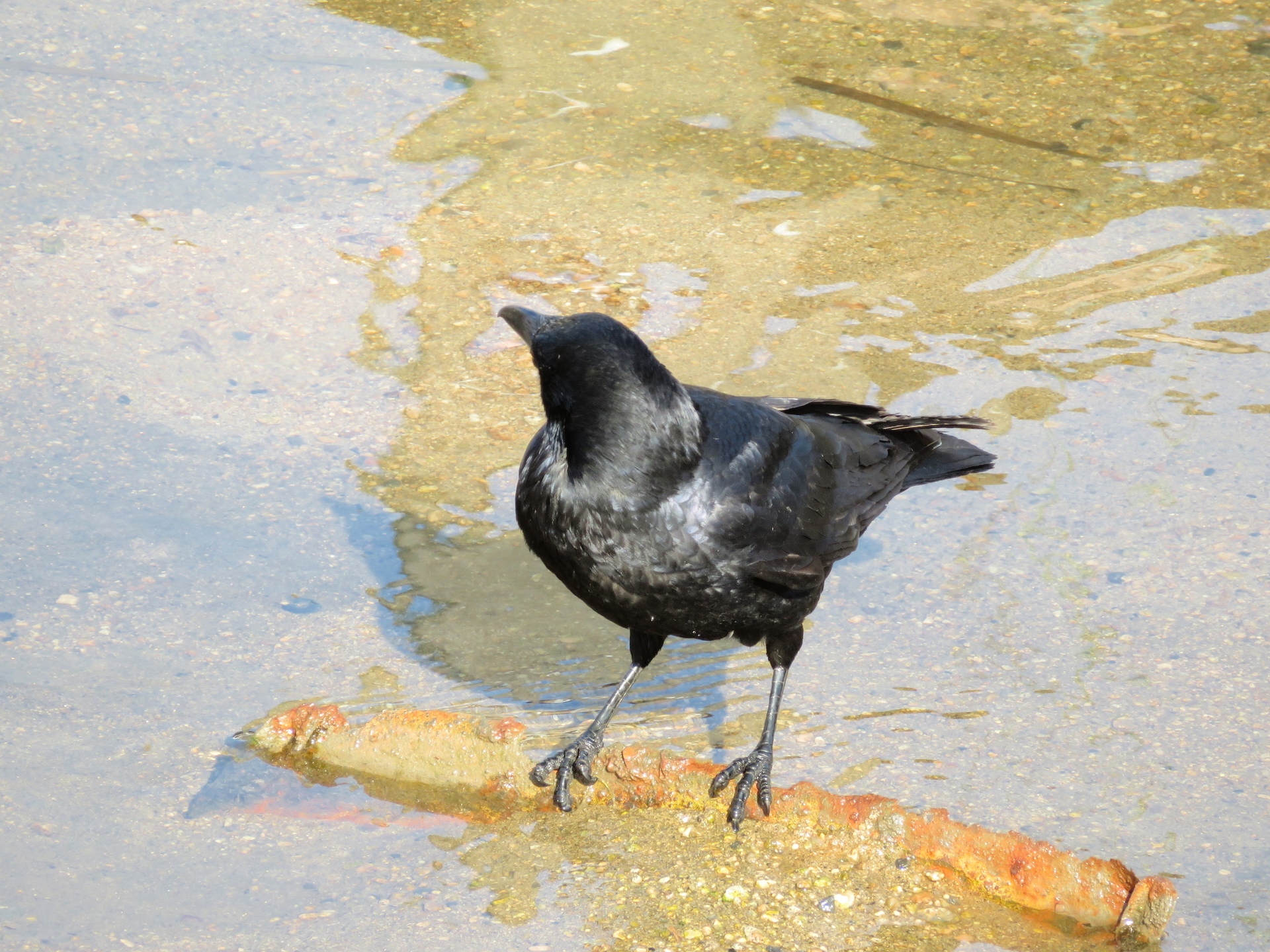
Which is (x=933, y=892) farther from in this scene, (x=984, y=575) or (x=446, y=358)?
(x=446, y=358)

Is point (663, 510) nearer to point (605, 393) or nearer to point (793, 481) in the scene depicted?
point (605, 393)

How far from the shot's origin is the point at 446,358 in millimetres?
5465

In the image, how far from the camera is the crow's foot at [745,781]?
3.53 m

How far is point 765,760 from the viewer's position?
12.0 feet

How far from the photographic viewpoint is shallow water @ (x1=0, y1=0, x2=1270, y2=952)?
3.54 metres

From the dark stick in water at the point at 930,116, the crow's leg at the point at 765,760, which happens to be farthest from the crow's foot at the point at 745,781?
the dark stick in water at the point at 930,116

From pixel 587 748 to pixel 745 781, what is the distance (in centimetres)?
48

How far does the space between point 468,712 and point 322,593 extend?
83cm

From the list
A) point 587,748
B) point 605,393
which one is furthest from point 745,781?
point 605,393

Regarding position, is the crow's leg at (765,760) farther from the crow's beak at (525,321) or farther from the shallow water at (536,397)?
the crow's beak at (525,321)

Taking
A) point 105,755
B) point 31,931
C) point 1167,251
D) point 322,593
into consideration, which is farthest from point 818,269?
point 31,931

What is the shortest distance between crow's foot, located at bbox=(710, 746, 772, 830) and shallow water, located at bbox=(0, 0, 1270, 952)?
17 centimetres

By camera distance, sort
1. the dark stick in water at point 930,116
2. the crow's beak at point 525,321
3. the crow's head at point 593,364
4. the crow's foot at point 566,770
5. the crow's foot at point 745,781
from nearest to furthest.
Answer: the crow's head at point 593,364, the crow's beak at point 525,321, the crow's foot at point 745,781, the crow's foot at point 566,770, the dark stick in water at point 930,116

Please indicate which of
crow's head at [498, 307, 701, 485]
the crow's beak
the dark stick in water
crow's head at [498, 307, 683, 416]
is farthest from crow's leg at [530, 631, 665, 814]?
the dark stick in water
